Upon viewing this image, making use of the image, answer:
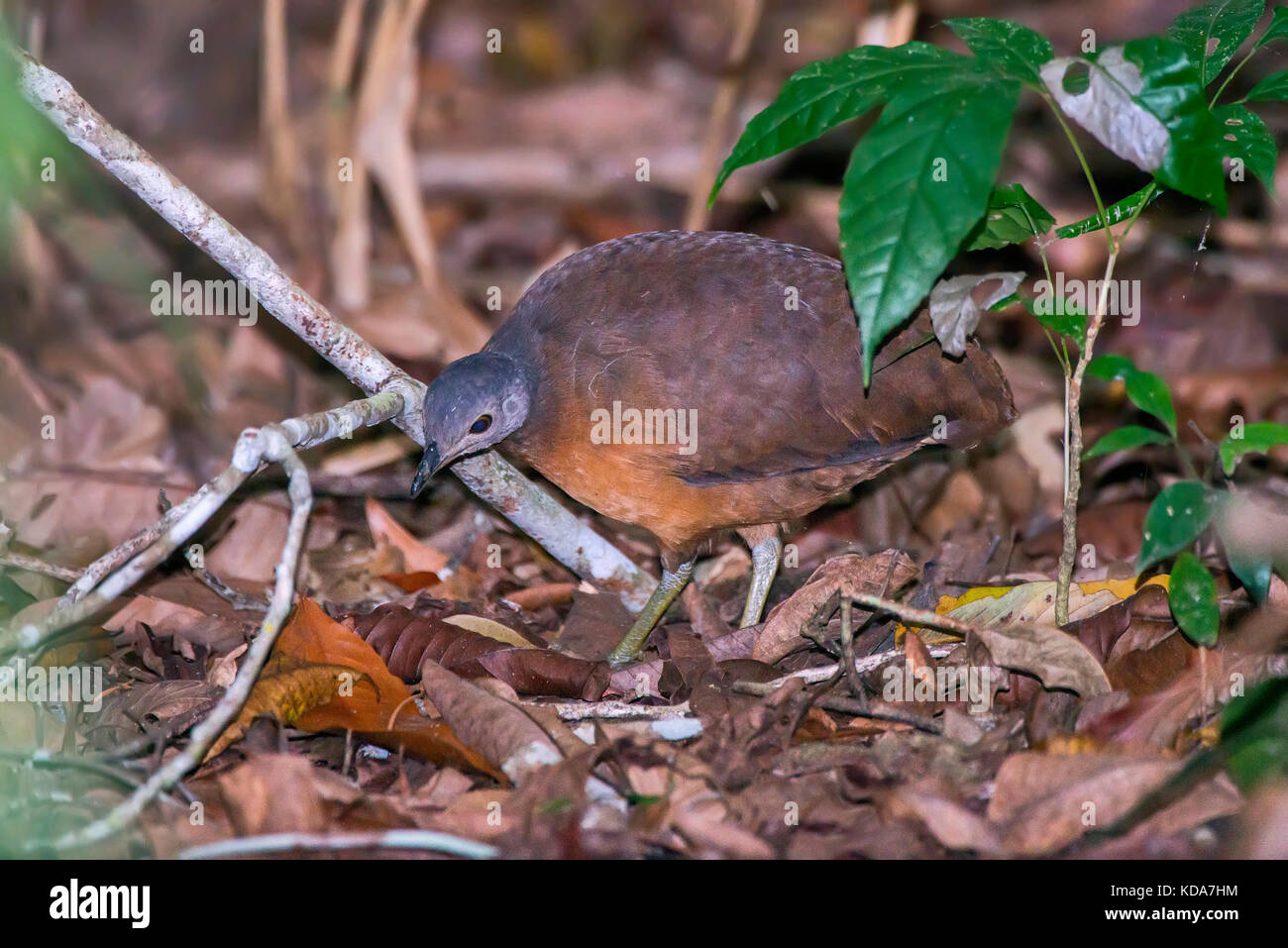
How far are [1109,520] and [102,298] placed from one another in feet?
18.5

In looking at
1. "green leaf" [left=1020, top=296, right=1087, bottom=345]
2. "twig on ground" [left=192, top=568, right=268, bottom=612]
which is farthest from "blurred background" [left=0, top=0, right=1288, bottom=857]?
"green leaf" [left=1020, top=296, right=1087, bottom=345]

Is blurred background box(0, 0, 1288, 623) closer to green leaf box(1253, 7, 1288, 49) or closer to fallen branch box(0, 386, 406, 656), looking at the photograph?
green leaf box(1253, 7, 1288, 49)

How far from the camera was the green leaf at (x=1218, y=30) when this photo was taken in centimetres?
354

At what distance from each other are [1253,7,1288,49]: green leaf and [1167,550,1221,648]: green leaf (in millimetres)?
1473

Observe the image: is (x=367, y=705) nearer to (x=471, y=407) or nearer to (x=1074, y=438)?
(x=471, y=407)

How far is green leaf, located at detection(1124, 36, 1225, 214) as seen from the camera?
3.07 meters

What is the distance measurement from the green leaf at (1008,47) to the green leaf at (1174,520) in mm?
1153

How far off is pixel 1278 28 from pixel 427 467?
2.98 metres

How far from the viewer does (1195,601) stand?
3434 mm

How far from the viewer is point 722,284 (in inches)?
179

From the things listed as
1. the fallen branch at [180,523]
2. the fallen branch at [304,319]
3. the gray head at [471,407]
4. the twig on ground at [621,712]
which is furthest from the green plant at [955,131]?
the fallen branch at [304,319]

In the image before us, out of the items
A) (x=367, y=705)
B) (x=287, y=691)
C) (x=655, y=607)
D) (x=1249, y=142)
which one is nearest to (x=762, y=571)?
(x=655, y=607)

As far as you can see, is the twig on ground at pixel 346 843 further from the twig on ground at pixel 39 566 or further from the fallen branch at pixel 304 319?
the twig on ground at pixel 39 566

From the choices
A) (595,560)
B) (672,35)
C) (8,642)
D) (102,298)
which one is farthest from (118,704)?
(672,35)
